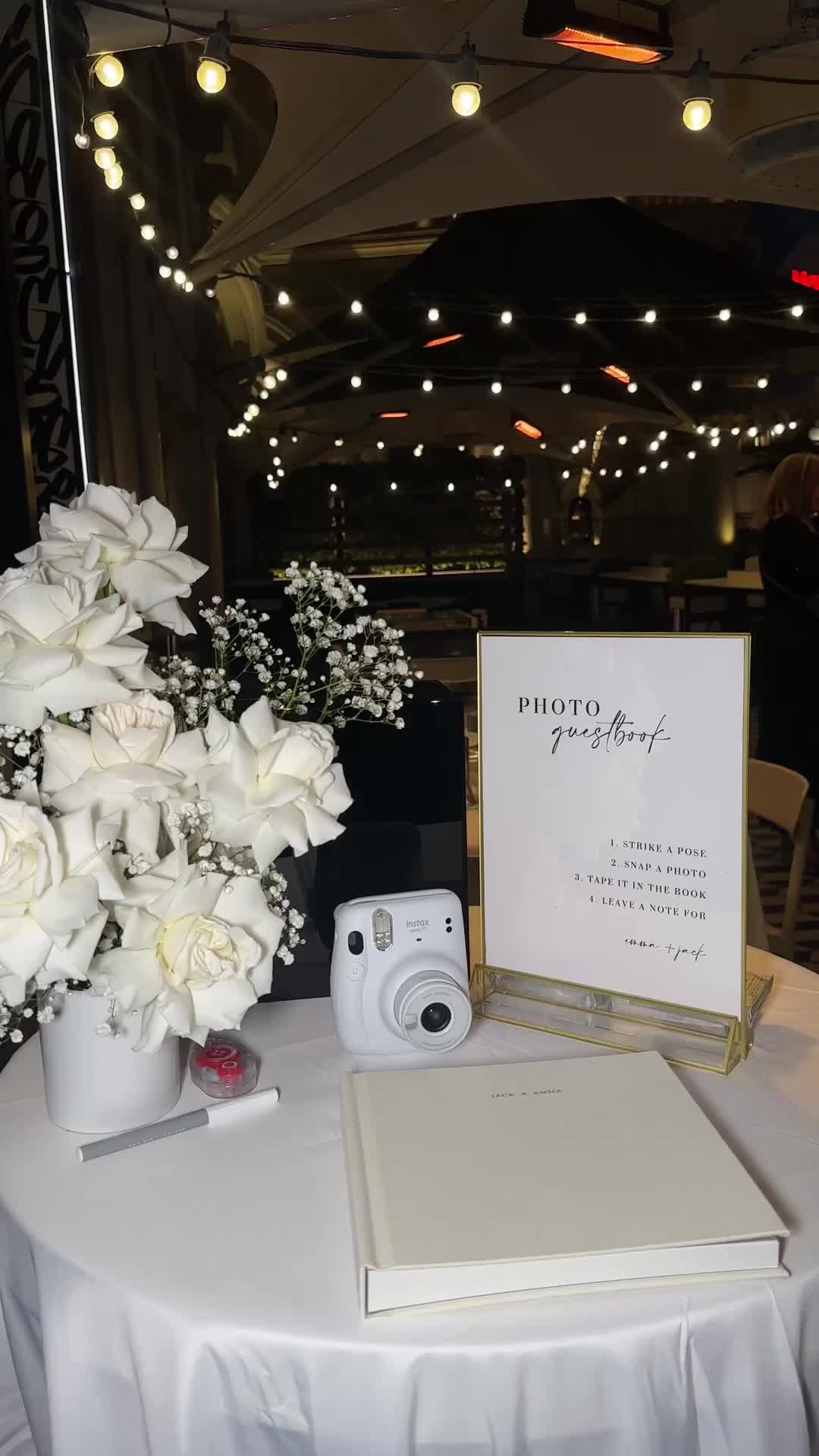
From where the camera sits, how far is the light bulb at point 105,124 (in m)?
2.79

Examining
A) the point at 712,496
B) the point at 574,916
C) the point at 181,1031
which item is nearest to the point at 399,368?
the point at 712,496

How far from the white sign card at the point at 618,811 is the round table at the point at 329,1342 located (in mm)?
194

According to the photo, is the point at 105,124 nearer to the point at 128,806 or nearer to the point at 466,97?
the point at 466,97

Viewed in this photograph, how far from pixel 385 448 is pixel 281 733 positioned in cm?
285

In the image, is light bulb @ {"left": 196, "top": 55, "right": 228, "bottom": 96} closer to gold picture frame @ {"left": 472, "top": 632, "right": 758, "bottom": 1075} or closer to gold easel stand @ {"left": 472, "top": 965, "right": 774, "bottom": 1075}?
gold picture frame @ {"left": 472, "top": 632, "right": 758, "bottom": 1075}

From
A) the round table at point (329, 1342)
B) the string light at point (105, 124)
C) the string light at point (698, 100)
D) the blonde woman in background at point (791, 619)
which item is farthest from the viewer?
the blonde woman in background at point (791, 619)

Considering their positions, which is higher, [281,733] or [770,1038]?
[281,733]

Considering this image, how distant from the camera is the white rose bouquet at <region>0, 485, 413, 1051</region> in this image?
0.69 meters

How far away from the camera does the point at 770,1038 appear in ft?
3.07

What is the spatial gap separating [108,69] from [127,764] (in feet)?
8.69

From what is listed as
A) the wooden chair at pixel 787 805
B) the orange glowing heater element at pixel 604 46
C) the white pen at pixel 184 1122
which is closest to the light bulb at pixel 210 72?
the orange glowing heater element at pixel 604 46

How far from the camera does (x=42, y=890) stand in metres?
0.67

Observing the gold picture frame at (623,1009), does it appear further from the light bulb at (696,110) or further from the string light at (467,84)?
the light bulb at (696,110)

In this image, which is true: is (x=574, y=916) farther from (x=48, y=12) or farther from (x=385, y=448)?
(x=385, y=448)
